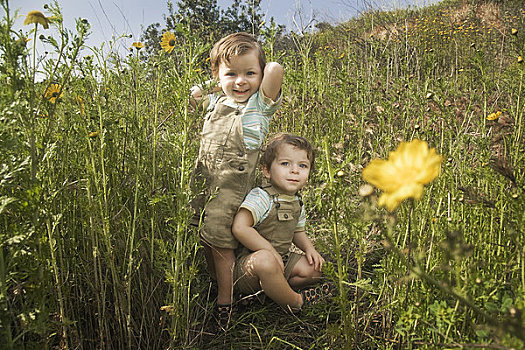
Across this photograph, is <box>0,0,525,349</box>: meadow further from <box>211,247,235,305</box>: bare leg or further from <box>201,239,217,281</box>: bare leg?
<box>201,239,217,281</box>: bare leg

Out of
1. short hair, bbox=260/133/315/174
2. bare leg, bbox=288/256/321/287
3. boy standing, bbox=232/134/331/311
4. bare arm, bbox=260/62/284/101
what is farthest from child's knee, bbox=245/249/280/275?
bare arm, bbox=260/62/284/101

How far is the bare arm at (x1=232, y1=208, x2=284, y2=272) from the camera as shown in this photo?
1812mm

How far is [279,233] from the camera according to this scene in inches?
75.4

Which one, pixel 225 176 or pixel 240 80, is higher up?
pixel 240 80

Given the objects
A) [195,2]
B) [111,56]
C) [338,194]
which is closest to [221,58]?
[111,56]

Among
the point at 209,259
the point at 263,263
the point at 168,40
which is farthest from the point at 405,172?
the point at 168,40

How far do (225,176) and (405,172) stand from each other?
114 centimetres

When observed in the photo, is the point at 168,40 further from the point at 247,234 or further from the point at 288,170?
the point at 247,234

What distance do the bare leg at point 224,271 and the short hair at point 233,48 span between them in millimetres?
876

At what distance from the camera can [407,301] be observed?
1311 millimetres

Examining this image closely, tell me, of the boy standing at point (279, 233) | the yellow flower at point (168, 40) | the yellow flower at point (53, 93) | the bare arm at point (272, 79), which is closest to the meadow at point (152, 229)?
the yellow flower at point (53, 93)

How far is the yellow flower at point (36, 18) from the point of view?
122 cm

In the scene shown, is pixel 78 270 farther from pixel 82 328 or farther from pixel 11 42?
pixel 11 42

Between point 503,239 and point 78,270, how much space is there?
152 centimetres
